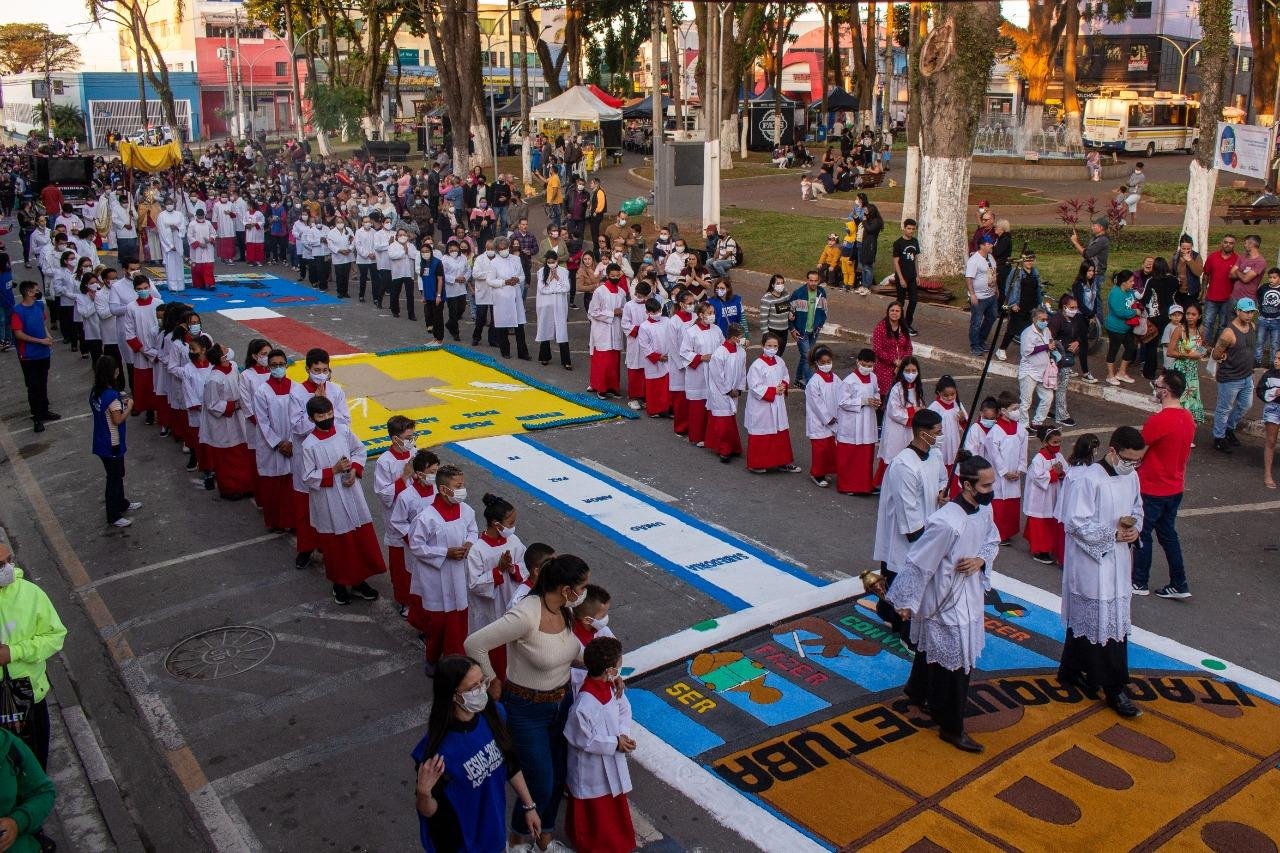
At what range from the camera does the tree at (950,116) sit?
63.6 feet

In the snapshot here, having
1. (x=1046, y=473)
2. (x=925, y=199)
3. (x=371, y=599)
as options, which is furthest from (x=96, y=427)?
(x=925, y=199)

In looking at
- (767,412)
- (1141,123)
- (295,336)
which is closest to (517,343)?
(295,336)

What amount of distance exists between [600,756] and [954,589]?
2.41m

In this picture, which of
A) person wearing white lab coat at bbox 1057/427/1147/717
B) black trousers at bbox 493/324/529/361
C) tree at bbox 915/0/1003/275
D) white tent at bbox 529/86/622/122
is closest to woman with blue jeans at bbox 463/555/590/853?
person wearing white lab coat at bbox 1057/427/1147/717

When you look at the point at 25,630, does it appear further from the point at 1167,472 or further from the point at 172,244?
the point at 172,244

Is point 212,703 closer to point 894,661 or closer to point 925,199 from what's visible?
point 894,661

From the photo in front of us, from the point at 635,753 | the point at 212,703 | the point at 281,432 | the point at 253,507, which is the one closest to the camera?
the point at 635,753

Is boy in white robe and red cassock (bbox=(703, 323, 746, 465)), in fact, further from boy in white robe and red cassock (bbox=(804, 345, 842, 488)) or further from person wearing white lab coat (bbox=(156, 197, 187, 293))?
person wearing white lab coat (bbox=(156, 197, 187, 293))

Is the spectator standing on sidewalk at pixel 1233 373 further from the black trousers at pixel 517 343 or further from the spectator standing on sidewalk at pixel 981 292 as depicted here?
the black trousers at pixel 517 343

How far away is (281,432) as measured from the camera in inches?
411

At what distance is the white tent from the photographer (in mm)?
35500

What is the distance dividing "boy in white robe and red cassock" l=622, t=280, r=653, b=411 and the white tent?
71.2 feet

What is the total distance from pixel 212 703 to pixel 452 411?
22.9ft

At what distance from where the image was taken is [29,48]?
3573 inches
